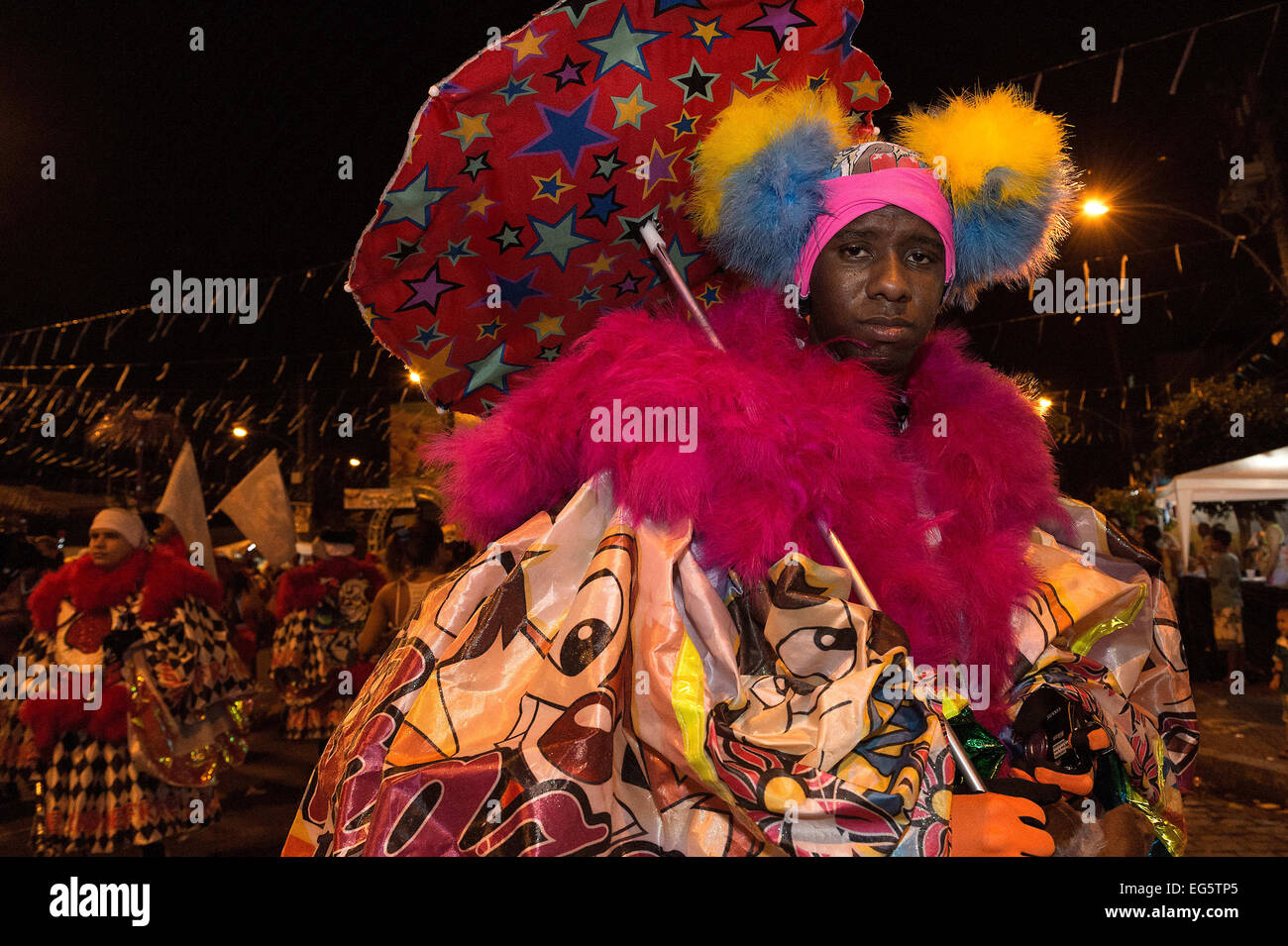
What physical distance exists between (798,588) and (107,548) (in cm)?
525

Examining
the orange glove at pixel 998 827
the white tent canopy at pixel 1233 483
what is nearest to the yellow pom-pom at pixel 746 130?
the orange glove at pixel 998 827

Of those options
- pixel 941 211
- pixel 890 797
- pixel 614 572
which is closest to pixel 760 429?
pixel 614 572

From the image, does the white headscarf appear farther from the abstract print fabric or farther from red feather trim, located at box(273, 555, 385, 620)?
the abstract print fabric

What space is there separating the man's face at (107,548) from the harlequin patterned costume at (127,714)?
1.8 inches

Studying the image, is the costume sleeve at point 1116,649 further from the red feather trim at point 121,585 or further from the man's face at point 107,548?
the man's face at point 107,548

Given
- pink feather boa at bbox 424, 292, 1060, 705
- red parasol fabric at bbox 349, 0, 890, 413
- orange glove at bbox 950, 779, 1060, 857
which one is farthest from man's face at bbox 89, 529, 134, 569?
orange glove at bbox 950, 779, 1060, 857

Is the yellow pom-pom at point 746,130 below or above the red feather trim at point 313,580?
above

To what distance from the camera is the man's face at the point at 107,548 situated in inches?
222

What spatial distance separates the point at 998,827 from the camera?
1.64 metres

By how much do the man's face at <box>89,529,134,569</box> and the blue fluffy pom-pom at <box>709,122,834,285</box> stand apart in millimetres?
4846

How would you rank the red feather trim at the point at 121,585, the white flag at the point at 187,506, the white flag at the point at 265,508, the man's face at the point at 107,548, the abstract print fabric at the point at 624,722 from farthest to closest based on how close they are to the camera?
the white flag at the point at 265,508 → the white flag at the point at 187,506 → the man's face at the point at 107,548 → the red feather trim at the point at 121,585 → the abstract print fabric at the point at 624,722

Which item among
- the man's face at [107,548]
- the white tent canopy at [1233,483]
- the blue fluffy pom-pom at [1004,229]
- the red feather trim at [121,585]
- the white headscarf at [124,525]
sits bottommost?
the red feather trim at [121,585]

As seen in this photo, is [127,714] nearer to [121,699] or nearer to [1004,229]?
[121,699]
